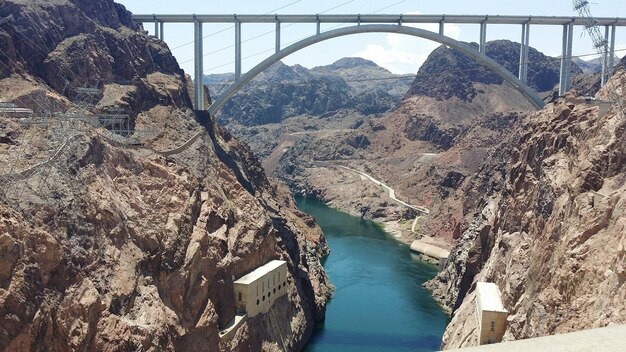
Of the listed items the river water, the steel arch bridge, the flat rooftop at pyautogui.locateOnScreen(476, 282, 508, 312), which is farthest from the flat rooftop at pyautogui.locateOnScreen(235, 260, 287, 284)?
the steel arch bridge

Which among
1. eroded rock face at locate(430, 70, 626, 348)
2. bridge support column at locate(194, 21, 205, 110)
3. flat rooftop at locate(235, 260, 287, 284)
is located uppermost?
bridge support column at locate(194, 21, 205, 110)

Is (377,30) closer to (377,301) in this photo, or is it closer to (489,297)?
(377,301)

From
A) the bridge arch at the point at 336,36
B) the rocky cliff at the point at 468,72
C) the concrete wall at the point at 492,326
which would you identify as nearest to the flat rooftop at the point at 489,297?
the concrete wall at the point at 492,326

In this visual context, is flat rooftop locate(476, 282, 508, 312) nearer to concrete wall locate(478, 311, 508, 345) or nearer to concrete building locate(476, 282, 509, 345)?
concrete building locate(476, 282, 509, 345)

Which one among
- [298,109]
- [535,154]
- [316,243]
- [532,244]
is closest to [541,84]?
[298,109]

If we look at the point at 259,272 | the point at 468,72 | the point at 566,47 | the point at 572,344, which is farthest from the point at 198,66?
the point at 468,72

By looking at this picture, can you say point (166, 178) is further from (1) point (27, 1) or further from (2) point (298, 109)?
(2) point (298, 109)
